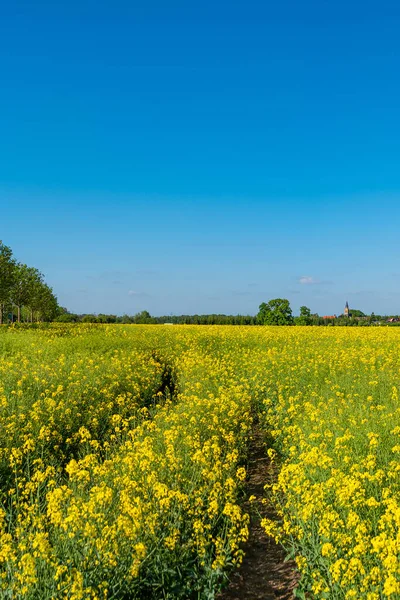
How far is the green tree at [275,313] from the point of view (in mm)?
80375

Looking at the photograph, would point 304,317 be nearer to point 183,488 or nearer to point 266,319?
point 266,319

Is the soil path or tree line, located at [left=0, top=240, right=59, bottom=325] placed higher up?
tree line, located at [left=0, top=240, right=59, bottom=325]

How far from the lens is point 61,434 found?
8766 mm

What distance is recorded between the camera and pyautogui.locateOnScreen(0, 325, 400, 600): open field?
3.94 metres

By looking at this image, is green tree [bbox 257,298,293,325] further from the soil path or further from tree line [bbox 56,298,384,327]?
the soil path

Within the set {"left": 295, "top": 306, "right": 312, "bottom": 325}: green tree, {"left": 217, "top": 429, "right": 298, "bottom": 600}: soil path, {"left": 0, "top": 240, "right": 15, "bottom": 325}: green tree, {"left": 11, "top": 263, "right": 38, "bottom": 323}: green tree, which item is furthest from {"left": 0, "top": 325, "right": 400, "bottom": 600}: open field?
{"left": 295, "top": 306, "right": 312, "bottom": 325}: green tree

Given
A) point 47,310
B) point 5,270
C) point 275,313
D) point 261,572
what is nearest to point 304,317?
point 275,313

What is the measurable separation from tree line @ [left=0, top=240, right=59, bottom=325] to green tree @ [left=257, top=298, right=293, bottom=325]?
38.1 m

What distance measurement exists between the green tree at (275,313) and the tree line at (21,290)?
38140 millimetres

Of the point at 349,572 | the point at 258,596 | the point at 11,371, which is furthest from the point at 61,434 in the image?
the point at 349,572

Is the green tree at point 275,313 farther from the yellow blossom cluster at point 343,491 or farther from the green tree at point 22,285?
the yellow blossom cluster at point 343,491

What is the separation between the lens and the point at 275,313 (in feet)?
267

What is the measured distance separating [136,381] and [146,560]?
863cm

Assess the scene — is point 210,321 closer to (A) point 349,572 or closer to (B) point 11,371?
(B) point 11,371
